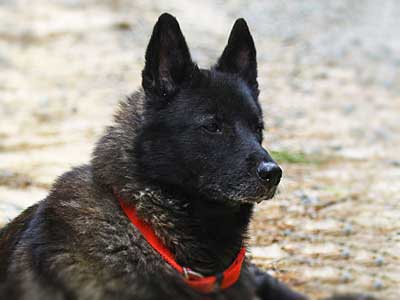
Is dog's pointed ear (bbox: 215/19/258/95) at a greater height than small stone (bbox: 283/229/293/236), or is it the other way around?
dog's pointed ear (bbox: 215/19/258/95)

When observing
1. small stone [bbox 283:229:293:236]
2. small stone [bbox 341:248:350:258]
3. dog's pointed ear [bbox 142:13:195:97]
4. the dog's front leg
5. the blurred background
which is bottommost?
the blurred background

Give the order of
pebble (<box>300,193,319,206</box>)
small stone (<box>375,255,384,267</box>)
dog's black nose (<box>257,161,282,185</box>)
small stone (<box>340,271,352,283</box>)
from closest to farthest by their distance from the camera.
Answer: dog's black nose (<box>257,161,282,185</box>)
small stone (<box>340,271,352,283</box>)
small stone (<box>375,255,384,267</box>)
pebble (<box>300,193,319,206</box>)

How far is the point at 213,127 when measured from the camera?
459cm

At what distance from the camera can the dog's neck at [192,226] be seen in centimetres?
440

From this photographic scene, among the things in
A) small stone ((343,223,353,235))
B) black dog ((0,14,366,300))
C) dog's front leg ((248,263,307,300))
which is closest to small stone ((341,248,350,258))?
small stone ((343,223,353,235))

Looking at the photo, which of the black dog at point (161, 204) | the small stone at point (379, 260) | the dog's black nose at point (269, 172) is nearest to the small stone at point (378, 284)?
the small stone at point (379, 260)

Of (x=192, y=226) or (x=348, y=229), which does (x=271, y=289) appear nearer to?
(x=192, y=226)

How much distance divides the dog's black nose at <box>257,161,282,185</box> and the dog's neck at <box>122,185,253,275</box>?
1.07ft

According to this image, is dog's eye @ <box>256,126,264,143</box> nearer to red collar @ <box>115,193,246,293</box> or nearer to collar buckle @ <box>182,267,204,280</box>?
red collar @ <box>115,193,246,293</box>

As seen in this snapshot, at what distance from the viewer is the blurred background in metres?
6.32

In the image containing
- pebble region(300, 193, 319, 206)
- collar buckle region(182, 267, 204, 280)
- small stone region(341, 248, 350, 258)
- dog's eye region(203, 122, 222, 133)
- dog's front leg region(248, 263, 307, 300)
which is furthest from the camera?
pebble region(300, 193, 319, 206)

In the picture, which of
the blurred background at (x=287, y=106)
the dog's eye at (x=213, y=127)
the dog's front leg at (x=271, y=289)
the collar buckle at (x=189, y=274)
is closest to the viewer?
the collar buckle at (x=189, y=274)

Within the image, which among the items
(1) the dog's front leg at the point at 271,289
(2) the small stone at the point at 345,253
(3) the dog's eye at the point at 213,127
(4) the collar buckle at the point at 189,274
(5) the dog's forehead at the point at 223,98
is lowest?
(2) the small stone at the point at 345,253

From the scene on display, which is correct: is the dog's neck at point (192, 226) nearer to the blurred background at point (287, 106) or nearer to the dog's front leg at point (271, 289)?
the dog's front leg at point (271, 289)
